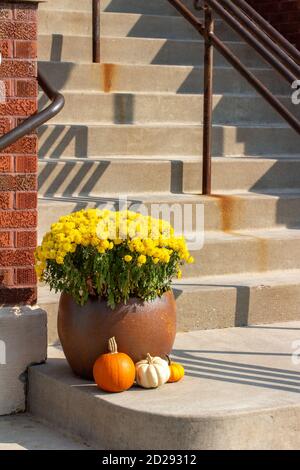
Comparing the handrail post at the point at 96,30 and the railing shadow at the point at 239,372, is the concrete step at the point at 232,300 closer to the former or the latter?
the railing shadow at the point at 239,372

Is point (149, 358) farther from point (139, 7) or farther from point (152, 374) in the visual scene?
point (139, 7)

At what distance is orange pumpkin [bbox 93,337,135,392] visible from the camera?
442cm

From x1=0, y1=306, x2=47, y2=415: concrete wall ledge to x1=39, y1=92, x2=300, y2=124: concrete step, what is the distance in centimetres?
200

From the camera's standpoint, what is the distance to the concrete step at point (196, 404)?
164 inches

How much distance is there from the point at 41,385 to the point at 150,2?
423 cm

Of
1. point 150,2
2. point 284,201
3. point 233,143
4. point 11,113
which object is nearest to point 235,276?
point 284,201

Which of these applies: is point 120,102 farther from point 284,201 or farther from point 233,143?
point 284,201

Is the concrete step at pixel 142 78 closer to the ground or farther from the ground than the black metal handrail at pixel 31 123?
farther from the ground

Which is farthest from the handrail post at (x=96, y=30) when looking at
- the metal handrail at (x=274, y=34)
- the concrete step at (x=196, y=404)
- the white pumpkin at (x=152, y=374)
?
the white pumpkin at (x=152, y=374)

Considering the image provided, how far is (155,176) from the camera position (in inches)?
252

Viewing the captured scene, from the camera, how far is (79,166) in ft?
20.2

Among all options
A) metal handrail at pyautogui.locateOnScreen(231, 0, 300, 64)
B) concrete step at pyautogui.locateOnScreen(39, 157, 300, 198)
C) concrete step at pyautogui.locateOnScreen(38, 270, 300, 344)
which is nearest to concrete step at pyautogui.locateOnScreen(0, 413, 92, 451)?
concrete step at pyautogui.locateOnScreen(38, 270, 300, 344)

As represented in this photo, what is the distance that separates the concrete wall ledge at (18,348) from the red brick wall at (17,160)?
0.08 metres
